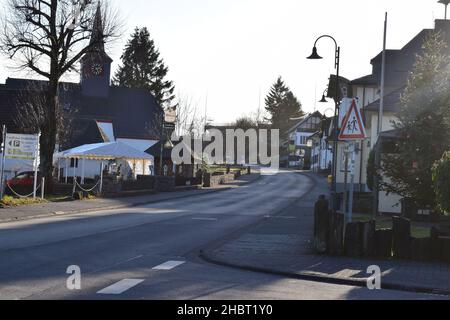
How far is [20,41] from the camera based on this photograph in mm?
34438

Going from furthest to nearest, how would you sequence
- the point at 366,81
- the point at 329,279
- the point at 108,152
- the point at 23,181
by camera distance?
1. the point at 366,81
2. the point at 23,181
3. the point at 108,152
4. the point at 329,279

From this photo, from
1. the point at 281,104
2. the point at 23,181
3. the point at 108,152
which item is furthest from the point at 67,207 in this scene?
the point at 281,104

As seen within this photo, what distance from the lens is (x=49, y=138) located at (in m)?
36.4

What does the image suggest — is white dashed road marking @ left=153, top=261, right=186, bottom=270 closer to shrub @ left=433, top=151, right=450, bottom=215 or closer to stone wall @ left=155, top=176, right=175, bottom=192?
shrub @ left=433, top=151, right=450, bottom=215

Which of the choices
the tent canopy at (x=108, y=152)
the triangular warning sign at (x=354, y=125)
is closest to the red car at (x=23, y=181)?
the tent canopy at (x=108, y=152)

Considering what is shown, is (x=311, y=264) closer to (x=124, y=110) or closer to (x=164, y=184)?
(x=164, y=184)

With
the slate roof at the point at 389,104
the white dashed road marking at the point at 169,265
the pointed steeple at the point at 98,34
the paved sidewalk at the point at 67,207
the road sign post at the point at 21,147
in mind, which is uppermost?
the pointed steeple at the point at 98,34

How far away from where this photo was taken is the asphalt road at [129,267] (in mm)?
9609

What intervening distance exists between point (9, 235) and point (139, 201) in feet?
61.8

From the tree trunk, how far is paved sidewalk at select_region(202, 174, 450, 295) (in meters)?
20.1

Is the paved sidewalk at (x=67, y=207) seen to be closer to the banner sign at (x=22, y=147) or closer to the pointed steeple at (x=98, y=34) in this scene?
the banner sign at (x=22, y=147)

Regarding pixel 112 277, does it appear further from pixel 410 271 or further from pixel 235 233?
pixel 235 233

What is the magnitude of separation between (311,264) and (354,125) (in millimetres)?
3010

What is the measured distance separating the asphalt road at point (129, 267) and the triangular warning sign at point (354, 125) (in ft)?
12.2
